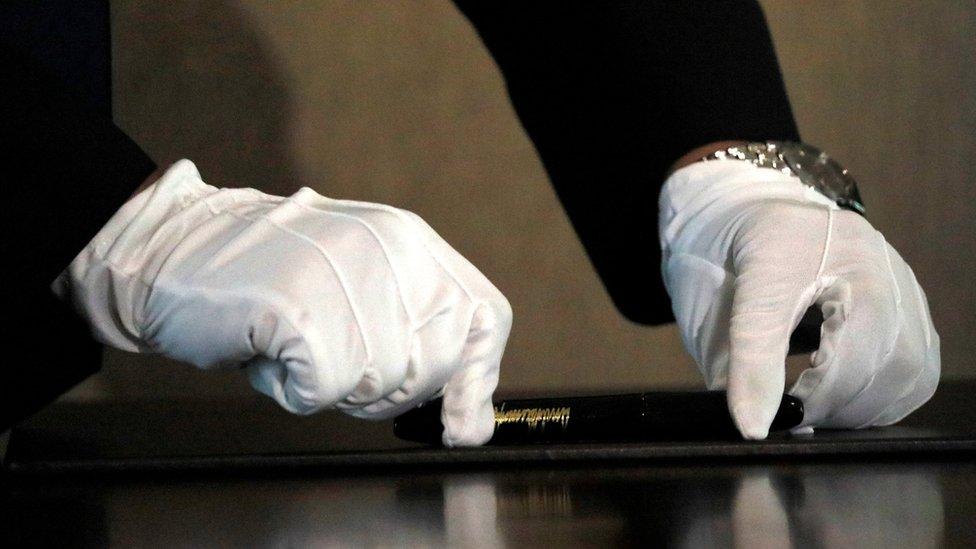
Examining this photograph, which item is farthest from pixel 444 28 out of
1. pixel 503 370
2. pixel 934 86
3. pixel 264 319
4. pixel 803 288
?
pixel 264 319

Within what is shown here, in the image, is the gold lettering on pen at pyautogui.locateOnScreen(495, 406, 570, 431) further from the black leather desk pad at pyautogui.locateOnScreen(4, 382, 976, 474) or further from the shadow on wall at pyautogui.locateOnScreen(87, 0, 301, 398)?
the shadow on wall at pyautogui.locateOnScreen(87, 0, 301, 398)

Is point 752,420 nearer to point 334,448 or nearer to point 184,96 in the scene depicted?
point 334,448

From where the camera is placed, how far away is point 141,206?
1.73 feet

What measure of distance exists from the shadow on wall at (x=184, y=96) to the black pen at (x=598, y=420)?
120 centimetres

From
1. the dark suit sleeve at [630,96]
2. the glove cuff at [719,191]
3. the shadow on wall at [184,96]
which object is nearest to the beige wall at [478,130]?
the shadow on wall at [184,96]

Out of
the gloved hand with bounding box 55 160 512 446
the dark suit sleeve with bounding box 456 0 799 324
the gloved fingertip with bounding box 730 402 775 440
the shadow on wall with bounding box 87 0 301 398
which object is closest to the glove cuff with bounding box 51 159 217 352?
the gloved hand with bounding box 55 160 512 446

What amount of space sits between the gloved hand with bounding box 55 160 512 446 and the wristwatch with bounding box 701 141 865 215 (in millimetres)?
313

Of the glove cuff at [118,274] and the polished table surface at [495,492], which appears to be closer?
the polished table surface at [495,492]

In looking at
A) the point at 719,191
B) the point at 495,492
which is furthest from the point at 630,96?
the point at 495,492

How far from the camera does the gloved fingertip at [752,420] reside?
1.66 feet

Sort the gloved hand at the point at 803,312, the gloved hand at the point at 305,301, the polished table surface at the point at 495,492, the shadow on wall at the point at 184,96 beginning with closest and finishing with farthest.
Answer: the polished table surface at the point at 495,492 → the gloved hand at the point at 305,301 → the gloved hand at the point at 803,312 → the shadow on wall at the point at 184,96

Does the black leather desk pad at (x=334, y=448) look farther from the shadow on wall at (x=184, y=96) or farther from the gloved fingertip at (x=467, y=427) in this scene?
the shadow on wall at (x=184, y=96)

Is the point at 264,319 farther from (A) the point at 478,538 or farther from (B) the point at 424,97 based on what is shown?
(B) the point at 424,97

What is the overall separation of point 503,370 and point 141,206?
4.10 feet
